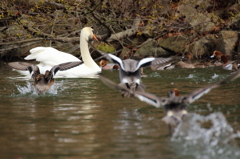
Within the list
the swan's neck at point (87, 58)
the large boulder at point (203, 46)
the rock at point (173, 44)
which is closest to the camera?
the swan's neck at point (87, 58)

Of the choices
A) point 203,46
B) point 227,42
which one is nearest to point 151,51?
point 203,46

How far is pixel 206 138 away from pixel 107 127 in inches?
50.7

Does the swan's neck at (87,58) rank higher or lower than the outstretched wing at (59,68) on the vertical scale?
higher

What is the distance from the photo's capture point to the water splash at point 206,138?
4.20 m

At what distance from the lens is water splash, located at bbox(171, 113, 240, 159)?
4199mm

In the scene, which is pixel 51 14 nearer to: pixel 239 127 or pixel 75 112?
pixel 75 112

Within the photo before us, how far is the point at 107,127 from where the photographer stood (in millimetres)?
5402

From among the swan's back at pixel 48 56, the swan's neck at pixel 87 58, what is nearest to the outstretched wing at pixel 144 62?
the swan's back at pixel 48 56

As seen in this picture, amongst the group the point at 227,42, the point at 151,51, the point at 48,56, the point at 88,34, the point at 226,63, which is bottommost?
the point at 226,63

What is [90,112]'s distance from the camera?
650cm

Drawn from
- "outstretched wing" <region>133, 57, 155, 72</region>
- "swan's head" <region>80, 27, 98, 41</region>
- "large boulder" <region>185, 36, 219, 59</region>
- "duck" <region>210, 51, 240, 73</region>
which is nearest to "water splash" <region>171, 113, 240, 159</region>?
"outstretched wing" <region>133, 57, 155, 72</region>

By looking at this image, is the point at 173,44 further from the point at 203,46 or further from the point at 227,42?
the point at 227,42

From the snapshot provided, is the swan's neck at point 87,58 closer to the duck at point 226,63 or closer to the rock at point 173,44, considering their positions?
the duck at point 226,63

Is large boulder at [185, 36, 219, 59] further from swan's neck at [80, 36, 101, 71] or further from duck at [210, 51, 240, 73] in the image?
swan's neck at [80, 36, 101, 71]
